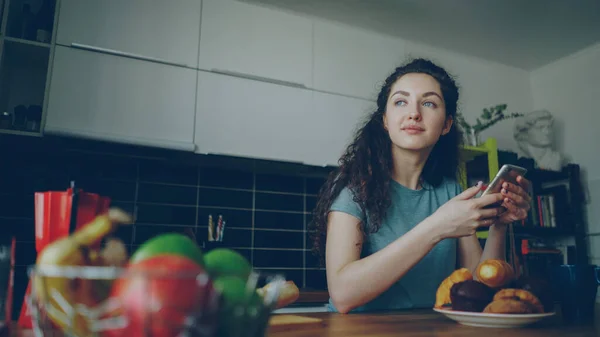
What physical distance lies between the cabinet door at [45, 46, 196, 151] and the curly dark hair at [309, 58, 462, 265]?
101 centimetres

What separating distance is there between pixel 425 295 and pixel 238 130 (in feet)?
4.61

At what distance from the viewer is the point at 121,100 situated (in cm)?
215

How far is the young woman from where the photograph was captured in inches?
38.4

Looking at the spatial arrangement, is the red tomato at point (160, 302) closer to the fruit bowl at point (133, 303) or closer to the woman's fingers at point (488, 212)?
the fruit bowl at point (133, 303)

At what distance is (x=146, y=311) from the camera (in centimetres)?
31

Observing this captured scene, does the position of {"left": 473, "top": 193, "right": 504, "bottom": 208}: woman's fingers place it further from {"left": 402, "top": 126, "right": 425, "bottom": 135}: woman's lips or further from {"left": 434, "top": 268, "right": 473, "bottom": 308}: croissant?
{"left": 402, "top": 126, "right": 425, "bottom": 135}: woman's lips

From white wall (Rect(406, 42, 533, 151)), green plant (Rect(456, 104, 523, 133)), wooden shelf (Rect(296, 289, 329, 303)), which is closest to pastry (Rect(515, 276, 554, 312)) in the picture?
wooden shelf (Rect(296, 289, 329, 303))

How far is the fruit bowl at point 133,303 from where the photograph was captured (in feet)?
1.04

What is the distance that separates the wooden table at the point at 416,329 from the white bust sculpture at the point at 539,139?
2.64 meters

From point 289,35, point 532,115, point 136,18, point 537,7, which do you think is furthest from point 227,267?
point 532,115

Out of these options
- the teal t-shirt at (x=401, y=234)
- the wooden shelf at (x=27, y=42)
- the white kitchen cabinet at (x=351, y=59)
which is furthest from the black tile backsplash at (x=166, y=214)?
the teal t-shirt at (x=401, y=234)

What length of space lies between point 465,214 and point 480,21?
2.30m

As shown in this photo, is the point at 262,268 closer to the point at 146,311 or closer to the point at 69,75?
the point at 69,75

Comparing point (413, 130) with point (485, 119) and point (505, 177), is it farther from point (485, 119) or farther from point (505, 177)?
point (485, 119)
